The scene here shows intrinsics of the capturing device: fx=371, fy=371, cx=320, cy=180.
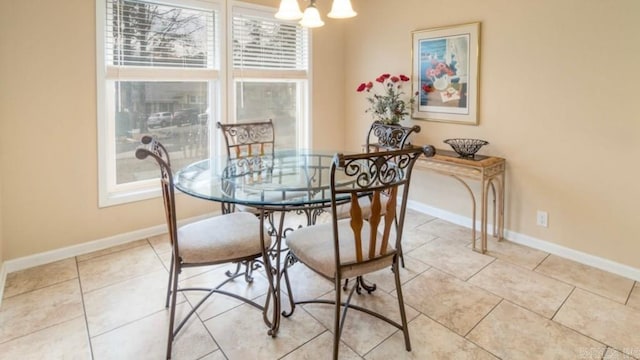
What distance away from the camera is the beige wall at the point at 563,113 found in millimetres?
2447

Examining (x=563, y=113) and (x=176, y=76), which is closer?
(x=563, y=113)

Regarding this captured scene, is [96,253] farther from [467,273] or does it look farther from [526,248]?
[526,248]

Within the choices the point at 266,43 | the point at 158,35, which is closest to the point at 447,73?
the point at 266,43

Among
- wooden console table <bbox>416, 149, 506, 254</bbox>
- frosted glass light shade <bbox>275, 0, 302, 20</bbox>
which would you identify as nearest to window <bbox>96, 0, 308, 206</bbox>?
frosted glass light shade <bbox>275, 0, 302, 20</bbox>

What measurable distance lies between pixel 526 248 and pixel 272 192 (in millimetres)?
2206

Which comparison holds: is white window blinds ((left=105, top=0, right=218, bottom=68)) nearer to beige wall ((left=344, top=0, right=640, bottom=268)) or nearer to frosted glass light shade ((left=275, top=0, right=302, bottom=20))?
frosted glass light shade ((left=275, top=0, right=302, bottom=20))

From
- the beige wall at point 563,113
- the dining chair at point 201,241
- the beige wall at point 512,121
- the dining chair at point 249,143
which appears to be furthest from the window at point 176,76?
the beige wall at point 563,113

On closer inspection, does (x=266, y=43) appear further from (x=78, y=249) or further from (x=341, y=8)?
(x=78, y=249)

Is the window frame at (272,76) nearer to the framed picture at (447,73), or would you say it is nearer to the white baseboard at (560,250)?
the framed picture at (447,73)

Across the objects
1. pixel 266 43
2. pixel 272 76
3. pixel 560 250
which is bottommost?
pixel 560 250

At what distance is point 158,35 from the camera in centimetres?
308

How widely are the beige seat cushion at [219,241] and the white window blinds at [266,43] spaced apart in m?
1.99

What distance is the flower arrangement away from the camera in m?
3.60

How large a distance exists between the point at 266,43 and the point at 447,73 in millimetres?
1795
